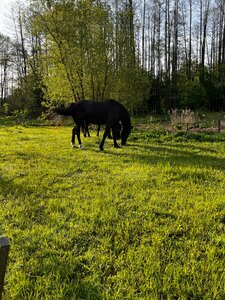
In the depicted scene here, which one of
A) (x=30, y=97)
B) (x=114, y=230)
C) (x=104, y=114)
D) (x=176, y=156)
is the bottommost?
(x=114, y=230)

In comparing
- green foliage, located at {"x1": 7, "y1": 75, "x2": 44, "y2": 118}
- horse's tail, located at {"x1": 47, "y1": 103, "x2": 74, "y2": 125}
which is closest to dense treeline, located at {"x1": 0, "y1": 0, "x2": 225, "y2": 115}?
green foliage, located at {"x1": 7, "y1": 75, "x2": 44, "y2": 118}

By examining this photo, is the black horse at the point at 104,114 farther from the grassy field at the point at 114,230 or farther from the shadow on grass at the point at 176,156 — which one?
the grassy field at the point at 114,230

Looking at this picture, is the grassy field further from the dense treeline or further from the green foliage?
the green foliage

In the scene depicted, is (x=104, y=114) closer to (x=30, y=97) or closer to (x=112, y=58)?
(x=112, y=58)

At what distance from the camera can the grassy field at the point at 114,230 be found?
6.31ft

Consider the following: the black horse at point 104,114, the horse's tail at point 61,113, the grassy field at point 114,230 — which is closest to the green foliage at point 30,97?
the horse's tail at point 61,113

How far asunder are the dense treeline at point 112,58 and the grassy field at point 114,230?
9.36 m

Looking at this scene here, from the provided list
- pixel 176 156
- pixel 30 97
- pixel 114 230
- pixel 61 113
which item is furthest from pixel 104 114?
pixel 30 97

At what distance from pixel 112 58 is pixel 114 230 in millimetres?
13047

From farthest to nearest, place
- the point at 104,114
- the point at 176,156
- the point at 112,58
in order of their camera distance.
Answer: the point at 112,58, the point at 104,114, the point at 176,156

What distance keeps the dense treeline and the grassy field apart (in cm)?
936

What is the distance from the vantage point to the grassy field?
1922 millimetres

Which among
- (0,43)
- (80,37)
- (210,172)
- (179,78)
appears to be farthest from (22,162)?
(0,43)

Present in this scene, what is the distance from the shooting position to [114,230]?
2.74 m
